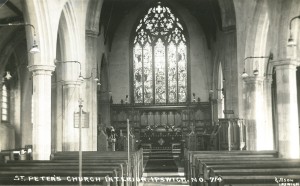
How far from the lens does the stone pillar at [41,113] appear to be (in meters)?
13.6

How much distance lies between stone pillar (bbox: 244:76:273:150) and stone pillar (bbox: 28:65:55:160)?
8.63 meters

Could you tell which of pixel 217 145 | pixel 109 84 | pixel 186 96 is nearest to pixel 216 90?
pixel 186 96

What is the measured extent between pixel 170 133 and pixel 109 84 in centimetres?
613

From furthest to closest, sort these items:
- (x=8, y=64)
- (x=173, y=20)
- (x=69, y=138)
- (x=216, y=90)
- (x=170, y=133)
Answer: (x=173, y=20) < (x=216, y=90) < (x=170, y=133) < (x=8, y=64) < (x=69, y=138)

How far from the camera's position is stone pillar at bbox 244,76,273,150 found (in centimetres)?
1769

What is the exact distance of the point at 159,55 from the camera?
3062 cm

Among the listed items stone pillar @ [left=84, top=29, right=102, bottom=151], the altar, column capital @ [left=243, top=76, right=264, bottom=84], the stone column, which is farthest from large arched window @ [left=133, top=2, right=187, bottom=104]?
column capital @ [left=243, top=76, right=264, bottom=84]

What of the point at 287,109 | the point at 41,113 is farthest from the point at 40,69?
the point at 287,109

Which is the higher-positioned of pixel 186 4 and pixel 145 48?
pixel 186 4

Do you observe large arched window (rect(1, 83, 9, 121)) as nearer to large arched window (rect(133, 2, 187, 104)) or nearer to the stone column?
large arched window (rect(133, 2, 187, 104))

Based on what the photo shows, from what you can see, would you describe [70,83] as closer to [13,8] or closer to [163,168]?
[13,8]

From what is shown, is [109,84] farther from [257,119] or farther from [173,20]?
[257,119]

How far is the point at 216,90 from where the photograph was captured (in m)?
28.8

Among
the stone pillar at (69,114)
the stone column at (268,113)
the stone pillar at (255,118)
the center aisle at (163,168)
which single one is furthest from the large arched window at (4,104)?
the stone column at (268,113)
